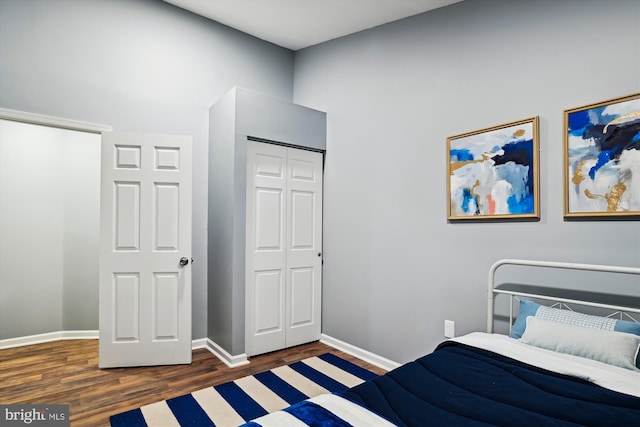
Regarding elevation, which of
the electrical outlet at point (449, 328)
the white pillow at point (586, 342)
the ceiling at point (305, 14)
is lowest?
the electrical outlet at point (449, 328)

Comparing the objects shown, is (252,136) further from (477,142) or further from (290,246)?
(477,142)

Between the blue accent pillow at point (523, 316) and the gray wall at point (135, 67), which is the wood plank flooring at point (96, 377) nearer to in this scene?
the gray wall at point (135, 67)

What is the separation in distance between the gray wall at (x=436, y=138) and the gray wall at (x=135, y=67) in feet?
2.86

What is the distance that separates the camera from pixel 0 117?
8.13ft

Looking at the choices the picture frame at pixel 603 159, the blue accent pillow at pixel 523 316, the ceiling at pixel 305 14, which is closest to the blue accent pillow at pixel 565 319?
the blue accent pillow at pixel 523 316

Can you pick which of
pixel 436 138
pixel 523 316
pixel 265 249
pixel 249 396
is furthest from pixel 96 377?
pixel 436 138

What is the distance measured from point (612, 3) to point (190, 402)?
3429 millimetres

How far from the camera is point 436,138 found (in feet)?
8.54

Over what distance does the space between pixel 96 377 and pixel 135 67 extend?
256 cm

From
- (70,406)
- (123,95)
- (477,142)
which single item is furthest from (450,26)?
(70,406)

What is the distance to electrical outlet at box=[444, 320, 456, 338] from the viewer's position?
8.04 ft

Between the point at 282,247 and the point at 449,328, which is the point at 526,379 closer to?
the point at 449,328

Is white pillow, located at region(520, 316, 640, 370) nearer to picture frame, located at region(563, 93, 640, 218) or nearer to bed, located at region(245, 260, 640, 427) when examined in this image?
bed, located at region(245, 260, 640, 427)

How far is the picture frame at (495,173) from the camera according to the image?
210 cm
